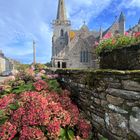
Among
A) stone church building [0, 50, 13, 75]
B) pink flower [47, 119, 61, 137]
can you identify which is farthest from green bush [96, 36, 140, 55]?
stone church building [0, 50, 13, 75]

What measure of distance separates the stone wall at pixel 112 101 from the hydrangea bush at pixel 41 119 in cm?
36

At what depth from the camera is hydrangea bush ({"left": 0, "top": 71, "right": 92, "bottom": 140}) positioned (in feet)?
10.4

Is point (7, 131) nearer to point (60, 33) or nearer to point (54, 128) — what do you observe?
point (54, 128)

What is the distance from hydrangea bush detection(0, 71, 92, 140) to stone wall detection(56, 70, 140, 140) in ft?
1.19

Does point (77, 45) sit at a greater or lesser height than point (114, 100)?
greater

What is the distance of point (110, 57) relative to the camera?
5047 millimetres

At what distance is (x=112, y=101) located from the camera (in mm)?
3020

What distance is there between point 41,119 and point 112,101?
1.34 m

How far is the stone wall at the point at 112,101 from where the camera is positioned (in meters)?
2.58

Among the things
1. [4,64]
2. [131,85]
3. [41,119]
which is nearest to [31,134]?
[41,119]

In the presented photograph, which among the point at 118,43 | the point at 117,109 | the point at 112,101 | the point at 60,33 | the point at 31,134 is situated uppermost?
the point at 60,33

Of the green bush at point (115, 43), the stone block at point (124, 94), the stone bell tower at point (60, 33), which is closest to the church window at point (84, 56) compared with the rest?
the stone bell tower at point (60, 33)

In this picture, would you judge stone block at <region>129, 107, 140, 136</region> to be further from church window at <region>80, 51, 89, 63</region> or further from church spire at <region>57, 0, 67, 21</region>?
church spire at <region>57, 0, 67, 21</region>

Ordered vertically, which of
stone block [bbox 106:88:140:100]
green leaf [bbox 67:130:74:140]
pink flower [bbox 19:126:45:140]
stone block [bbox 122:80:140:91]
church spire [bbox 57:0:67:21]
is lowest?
green leaf [bbox 67:130:74:140]
